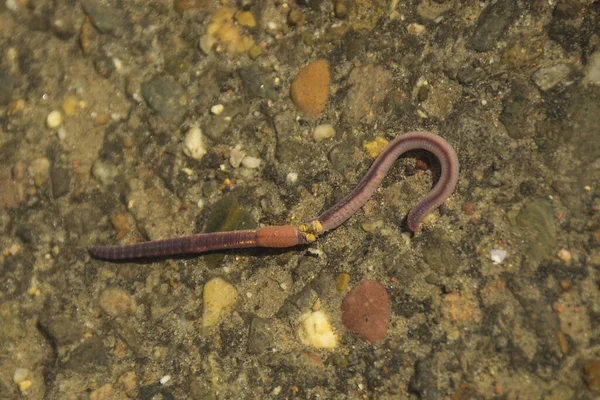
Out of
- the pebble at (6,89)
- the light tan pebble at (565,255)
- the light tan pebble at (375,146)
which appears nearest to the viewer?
the light tan pebble at (565,255)

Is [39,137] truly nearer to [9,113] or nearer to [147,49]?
[9,113]

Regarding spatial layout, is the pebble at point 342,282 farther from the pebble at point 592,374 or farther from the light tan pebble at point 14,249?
the light tan pebble at point 14,249

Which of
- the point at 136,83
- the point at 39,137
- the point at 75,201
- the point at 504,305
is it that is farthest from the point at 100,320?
the point at 504,305

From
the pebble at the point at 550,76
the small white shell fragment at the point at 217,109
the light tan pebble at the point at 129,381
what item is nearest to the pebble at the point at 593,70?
the pebble at the point at 550,76

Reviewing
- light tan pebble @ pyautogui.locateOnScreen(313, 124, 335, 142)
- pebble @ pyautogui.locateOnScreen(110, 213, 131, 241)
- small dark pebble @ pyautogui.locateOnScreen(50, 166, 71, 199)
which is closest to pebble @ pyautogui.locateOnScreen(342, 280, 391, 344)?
light tan pebble @ pyautogui.locateOnScreen(313, 124, 335, 142)

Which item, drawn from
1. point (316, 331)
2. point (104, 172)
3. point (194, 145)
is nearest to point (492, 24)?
point (194, 145)

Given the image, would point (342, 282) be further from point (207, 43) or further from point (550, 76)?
point (207, 43)
